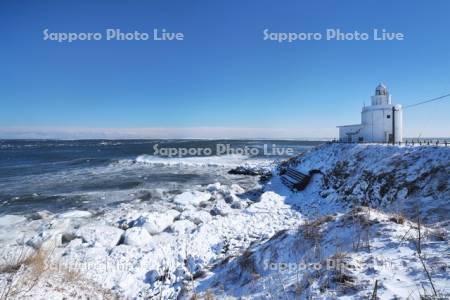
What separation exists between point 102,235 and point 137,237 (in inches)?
62.0

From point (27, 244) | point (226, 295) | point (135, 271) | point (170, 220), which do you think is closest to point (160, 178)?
point (170, 220)

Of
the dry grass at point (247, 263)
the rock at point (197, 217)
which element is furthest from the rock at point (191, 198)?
the dry grass at point (247, 263)

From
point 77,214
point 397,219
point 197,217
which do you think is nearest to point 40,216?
point 77,214

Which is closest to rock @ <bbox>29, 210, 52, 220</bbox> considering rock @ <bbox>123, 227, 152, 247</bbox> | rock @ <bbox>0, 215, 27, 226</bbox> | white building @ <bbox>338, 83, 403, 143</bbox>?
rock @ <bbox>0, 215, 27, 226</bbox>

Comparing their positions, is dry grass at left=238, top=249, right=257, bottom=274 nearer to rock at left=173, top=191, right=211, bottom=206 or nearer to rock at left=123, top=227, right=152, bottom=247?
rock at left=123, top=227, right=152, bottom=247

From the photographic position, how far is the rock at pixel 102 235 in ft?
29.8

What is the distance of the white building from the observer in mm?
24406

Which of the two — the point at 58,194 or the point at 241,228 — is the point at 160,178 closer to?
the point at 58,194

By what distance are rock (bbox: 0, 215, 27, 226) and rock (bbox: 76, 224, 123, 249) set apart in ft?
14.9

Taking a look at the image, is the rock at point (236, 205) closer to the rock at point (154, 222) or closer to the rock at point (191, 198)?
the rock at point (191, 198)

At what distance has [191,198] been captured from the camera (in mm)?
15578

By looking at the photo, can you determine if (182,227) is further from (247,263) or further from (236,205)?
(247,263)

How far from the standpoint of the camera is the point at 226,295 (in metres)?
4.48

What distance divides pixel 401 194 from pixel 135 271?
37.5 ft
